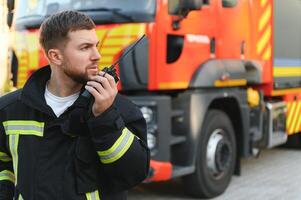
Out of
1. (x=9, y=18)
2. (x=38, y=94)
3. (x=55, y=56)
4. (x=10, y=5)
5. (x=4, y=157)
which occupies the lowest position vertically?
(x=4, y=157)

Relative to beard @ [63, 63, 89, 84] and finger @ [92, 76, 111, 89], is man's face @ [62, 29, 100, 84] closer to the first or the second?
beard @ [63, 63, 89, 84]

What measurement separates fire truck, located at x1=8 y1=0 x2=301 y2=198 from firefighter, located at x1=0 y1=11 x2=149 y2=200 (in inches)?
112

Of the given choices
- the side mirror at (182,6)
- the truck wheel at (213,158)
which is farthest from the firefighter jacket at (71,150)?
the truck wheel at (213,158)

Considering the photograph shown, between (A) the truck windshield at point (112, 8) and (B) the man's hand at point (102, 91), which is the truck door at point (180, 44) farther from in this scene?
(B) the man's hand at point (102, 91)

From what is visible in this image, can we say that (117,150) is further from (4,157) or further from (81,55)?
(4,157)

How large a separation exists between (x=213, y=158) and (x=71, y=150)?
3862mm

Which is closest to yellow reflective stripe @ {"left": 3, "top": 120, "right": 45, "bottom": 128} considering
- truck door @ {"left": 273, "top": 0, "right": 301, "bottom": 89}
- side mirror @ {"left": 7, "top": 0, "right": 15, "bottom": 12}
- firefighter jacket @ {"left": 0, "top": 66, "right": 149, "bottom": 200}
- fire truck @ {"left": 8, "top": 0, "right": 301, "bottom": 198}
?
firefighter jacket @ {"left": 0, "top": 66, "right": 149, "bottom": 200}

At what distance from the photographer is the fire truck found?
487cm

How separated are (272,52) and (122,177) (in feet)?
17.4

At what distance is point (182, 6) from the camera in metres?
4.91

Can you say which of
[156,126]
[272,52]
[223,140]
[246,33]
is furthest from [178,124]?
[272,52]

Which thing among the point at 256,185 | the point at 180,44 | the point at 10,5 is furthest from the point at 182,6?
the point at 256,185

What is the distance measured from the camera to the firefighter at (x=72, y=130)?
71.1 inches

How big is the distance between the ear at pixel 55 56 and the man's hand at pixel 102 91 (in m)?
0.21
